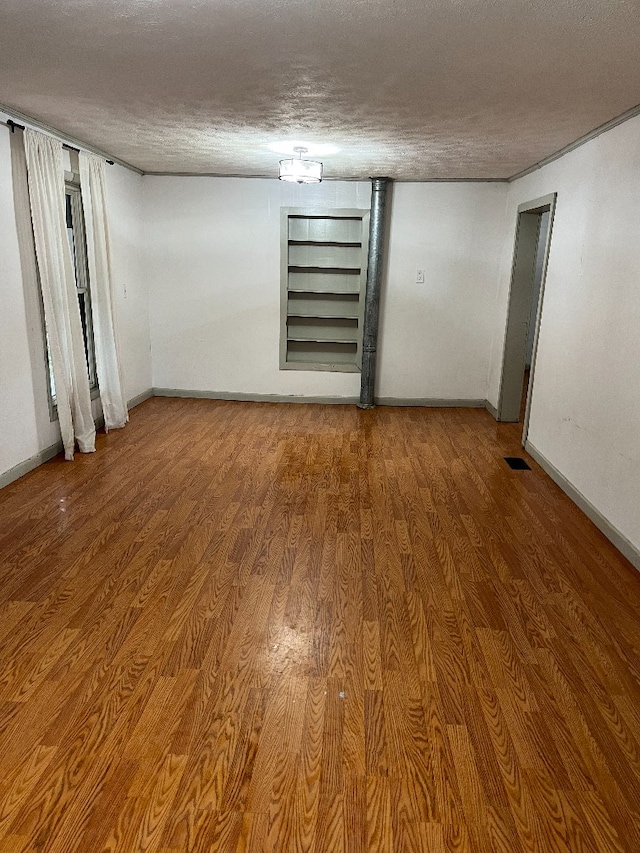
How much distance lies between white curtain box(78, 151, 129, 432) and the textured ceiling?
1.43ft

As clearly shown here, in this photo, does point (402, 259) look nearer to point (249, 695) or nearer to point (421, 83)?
point (421, 83)

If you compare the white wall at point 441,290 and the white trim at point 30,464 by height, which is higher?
the white wall at point 441,290

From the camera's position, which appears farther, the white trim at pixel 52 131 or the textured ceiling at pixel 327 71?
the white trim at pixel 52 131

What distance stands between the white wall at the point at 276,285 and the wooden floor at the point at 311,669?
2481mm

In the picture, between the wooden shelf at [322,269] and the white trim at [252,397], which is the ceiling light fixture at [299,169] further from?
the white trim at [252,397]

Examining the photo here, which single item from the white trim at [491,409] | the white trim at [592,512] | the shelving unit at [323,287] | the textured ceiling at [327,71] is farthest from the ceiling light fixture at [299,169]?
the white trim at [491,409]

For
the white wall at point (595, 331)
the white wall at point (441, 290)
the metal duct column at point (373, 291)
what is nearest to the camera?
the white wall at point (595, 331)

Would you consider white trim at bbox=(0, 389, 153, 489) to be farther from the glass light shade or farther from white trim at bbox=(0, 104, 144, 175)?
the glass light shade

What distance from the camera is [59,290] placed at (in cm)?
426

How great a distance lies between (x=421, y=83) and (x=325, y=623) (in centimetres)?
249

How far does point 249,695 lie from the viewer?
2082mm

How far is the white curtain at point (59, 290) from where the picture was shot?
3.96 metres

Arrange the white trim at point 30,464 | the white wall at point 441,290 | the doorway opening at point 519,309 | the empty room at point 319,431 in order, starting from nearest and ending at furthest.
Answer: the empty room at point 319,431 < the white trim at point 30,464 < the doorway opening at point 519,309 < the white wall at point 441,290

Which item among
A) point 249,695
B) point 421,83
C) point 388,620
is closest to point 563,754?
point 388,620
